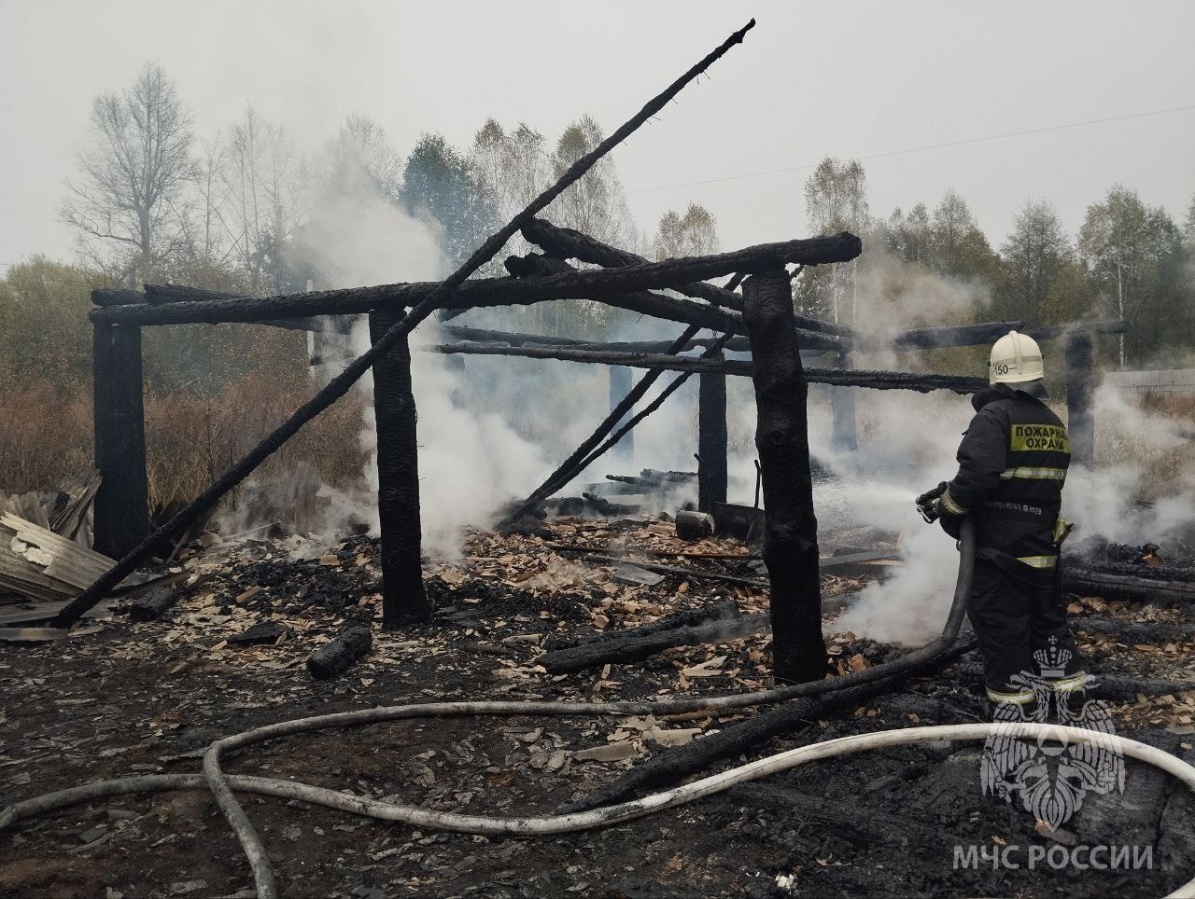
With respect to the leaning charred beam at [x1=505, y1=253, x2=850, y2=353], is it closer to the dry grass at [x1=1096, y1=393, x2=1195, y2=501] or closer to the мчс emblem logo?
the мчс emblem logo

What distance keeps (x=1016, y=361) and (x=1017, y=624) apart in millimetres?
1513

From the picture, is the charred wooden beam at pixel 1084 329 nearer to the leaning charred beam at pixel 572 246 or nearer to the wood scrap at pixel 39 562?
the leaning charred beam at pixel 572 246

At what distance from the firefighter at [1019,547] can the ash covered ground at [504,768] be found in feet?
1.30

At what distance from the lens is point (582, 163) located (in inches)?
227

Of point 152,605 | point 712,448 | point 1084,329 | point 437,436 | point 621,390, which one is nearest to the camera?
point 152,605

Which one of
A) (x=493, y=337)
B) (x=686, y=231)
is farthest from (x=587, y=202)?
(x=493, y=337)

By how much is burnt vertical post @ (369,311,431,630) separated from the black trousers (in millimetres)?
4520

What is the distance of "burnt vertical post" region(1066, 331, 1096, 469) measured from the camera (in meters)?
11.7

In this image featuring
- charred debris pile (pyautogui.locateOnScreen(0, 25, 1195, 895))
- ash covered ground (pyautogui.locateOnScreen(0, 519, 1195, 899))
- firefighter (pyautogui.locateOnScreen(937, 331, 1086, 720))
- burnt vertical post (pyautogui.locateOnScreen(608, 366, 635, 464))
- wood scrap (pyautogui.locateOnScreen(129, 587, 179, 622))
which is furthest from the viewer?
burnt vertical post (pyautogui.locateOnScreen(608, 366, 635, 464))

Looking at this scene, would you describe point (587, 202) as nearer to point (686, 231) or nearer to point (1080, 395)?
point (686, 231)

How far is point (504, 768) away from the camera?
4.10 metres

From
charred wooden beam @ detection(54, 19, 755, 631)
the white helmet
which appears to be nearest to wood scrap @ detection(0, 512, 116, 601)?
charred wooden beam @ detection(54, 19, 755, 631)

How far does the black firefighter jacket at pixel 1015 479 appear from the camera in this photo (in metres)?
4.24

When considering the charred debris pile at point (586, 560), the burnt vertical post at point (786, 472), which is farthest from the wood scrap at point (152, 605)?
the burnt vertical post at point (786, 472)
